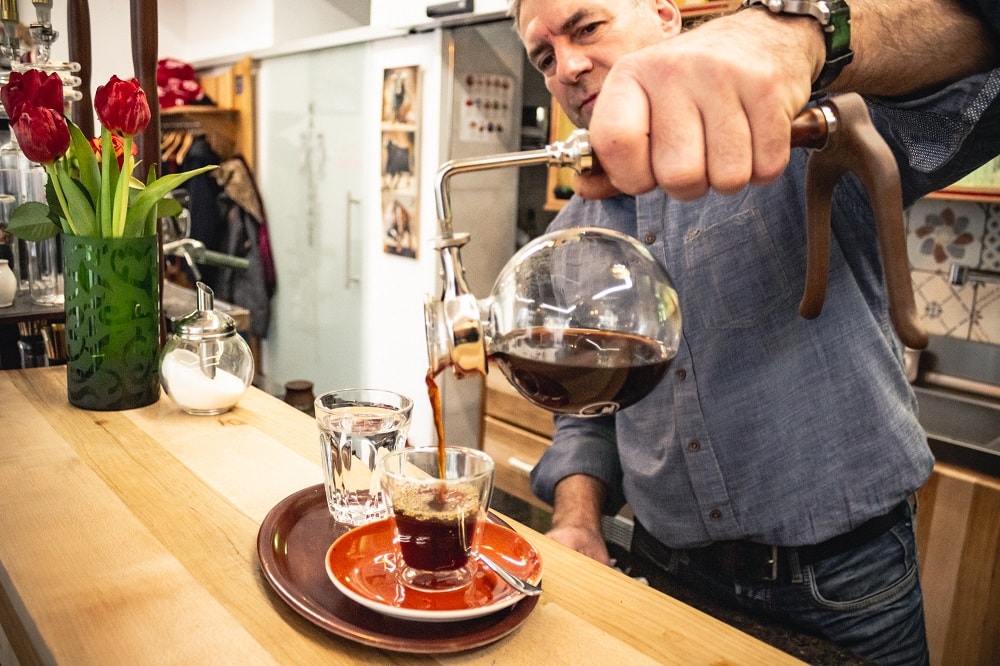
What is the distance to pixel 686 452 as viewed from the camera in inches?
48.7

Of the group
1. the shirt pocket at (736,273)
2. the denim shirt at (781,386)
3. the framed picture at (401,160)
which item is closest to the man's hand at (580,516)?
the denim shirt at (781,386)

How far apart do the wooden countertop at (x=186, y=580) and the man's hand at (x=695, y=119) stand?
0.38m

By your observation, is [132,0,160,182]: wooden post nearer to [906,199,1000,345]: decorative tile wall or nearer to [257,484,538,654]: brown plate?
[257,484,538,654]: brown plate

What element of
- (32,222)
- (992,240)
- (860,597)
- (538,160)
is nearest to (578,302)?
(538,160)

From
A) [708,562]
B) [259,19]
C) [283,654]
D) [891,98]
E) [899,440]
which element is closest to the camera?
[283,654]

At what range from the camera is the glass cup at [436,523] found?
2.35 feet

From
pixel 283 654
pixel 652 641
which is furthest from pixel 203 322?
pixel 652 641

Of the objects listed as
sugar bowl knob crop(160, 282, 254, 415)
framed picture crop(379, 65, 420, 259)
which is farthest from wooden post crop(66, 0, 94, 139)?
framed picture crop(379, 65, 420, 259)

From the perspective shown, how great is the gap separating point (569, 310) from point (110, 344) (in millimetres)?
789

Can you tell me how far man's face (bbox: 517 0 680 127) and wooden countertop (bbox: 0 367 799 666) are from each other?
0.73 meters

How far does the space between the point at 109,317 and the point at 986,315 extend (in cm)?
221

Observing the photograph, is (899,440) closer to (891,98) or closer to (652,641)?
(891,98)

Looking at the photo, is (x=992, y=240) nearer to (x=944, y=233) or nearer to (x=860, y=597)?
(x=944, y=233)

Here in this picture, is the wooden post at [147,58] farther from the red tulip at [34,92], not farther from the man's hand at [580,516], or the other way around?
the man's hand at [580,516]
